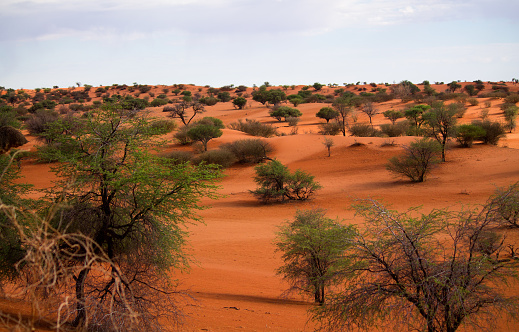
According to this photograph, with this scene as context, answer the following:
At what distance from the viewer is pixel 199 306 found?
9320mm

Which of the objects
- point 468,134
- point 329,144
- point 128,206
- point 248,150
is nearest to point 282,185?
point 248,150

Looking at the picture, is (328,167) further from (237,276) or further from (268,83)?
(268,83)

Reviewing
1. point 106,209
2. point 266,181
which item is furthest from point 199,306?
point 266,181

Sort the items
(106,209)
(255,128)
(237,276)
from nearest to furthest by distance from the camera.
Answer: (106,209) → (237,276) → (255,128)

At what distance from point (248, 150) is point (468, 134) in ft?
61.1

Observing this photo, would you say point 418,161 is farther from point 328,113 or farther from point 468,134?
point 328,113

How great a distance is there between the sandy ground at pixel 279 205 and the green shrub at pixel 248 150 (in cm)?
144

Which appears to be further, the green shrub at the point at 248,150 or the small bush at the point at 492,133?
the green shrub at the point at 248,150

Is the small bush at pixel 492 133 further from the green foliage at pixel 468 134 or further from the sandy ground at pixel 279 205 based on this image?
the sandy ground at pixel 279 205

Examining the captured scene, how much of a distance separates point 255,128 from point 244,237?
30.4m

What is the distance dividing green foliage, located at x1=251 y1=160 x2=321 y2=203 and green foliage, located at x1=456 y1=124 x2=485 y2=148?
15089mm

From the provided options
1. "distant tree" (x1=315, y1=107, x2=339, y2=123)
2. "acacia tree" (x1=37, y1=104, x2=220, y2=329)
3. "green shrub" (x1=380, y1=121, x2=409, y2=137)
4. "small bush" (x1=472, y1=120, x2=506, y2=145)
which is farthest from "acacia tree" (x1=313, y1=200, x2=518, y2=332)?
"distant tree" (x1=315, y1=107, x2=339, y2=123)

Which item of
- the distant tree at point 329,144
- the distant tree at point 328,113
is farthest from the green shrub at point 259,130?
the distant tree at point 328,113

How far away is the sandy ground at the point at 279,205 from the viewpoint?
9539 millimetres
